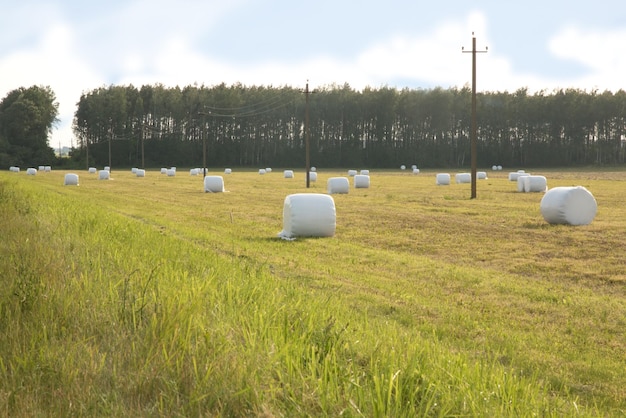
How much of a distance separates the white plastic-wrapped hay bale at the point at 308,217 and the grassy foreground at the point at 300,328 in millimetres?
1296

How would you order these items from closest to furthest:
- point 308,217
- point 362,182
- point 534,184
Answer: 1. point 308,217
2. point 534,184
3. point 362,182

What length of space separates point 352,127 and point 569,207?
100m

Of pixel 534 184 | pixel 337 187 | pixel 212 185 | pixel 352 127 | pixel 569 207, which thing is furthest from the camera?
pixel 352 127

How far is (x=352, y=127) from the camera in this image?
386 feet

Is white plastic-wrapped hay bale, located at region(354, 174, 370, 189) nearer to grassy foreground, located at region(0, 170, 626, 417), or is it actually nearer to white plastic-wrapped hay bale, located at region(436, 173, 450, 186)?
white plastic-wrapped hay bale, located at region(436, 173, 450, 186)

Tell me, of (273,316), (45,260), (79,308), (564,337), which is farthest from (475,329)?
(45,260)

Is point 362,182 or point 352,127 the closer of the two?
point 362,182

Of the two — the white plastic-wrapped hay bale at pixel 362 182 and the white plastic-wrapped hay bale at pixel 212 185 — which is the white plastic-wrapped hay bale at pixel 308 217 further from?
the white plastic-wrapped hay bale at pixel 362 182

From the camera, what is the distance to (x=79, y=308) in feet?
18.6

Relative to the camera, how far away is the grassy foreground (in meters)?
3.96

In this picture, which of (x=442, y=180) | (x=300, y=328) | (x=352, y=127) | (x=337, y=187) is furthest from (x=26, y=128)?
(x=300, y=328)

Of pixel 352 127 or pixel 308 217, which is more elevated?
pixel 352 127

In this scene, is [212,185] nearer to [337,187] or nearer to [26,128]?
[337,187]

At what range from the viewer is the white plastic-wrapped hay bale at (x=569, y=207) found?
18.4 m
